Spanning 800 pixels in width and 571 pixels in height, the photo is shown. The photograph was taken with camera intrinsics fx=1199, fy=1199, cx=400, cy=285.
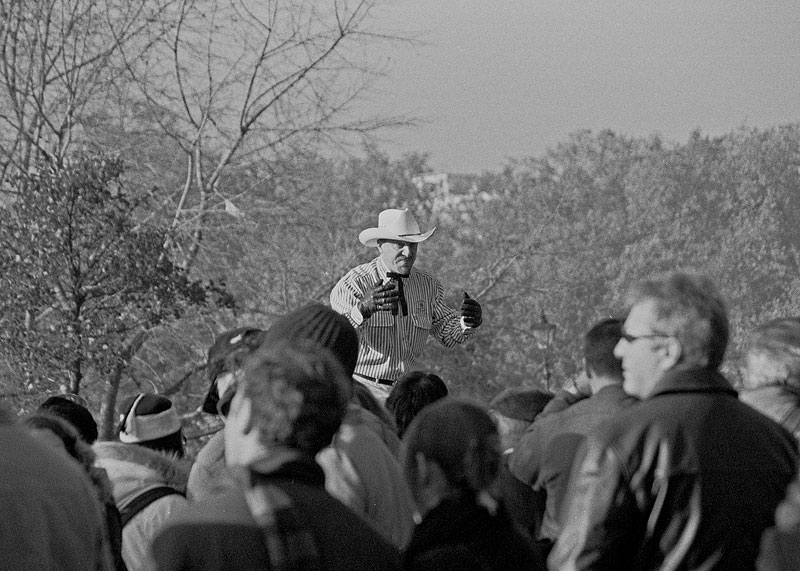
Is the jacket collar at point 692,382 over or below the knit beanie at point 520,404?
over

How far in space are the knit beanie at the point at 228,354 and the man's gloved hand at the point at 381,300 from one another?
2.22 m

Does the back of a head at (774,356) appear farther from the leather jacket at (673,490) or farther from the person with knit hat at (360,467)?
the person with knit hat at (360,467)

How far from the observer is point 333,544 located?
250 centimetres

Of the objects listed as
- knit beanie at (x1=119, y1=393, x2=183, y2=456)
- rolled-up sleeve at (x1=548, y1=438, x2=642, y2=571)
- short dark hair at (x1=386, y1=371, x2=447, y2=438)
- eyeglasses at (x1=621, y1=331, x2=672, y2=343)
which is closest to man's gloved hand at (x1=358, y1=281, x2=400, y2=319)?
short dark hair at (x1=386, y1=371, x2=447, y2=438)

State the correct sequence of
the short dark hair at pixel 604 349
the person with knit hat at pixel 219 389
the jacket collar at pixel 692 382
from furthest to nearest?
the short dark hair at pixel 604 349
the person with knit hat at pixel 219 389
the jacket collar at pixel 692 382

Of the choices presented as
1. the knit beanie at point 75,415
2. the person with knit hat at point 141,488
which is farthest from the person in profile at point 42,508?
the knit beanie at point 75,415

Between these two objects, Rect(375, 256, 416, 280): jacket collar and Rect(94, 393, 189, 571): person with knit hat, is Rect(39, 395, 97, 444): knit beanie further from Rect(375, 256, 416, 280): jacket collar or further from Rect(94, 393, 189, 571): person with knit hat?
Rect(375, 256, 416, 280): jacket collar

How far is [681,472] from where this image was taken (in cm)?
285

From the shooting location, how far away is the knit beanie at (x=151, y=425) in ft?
13.8

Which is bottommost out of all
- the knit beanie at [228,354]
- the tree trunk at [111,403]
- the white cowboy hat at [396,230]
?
the tree trunk at [111,403]

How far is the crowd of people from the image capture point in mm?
2475

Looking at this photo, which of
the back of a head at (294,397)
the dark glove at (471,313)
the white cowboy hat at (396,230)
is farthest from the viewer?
the white cowboy hat at (396,230)

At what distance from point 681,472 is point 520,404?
2661 mm

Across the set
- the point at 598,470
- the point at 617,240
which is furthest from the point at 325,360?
the point at 617,240
